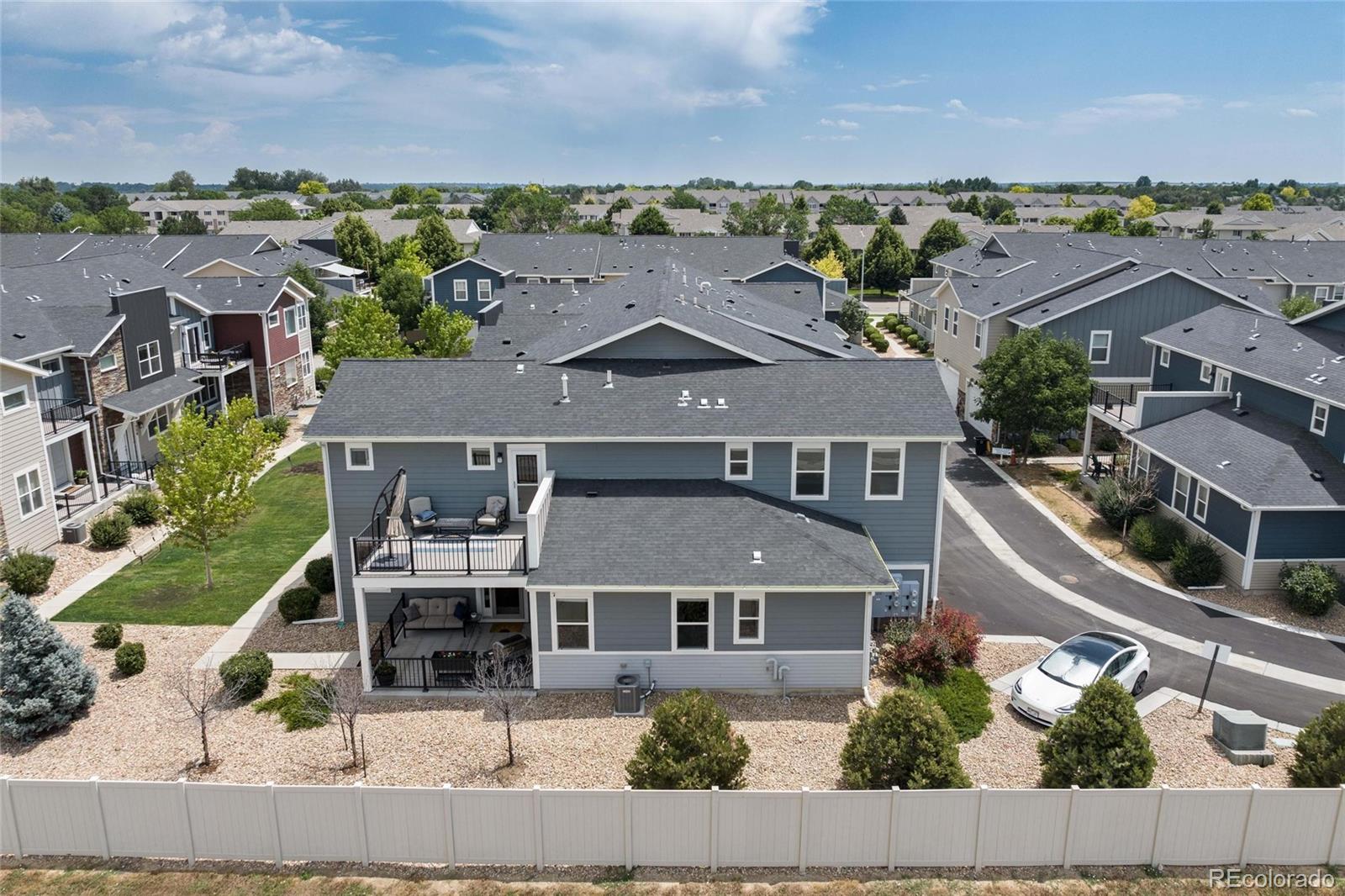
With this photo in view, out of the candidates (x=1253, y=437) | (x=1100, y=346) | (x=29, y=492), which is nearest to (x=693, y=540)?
(x=1253, y=437)

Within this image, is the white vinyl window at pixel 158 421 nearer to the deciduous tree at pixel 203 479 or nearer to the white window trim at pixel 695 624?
the deciduous tree at pixel 203 479

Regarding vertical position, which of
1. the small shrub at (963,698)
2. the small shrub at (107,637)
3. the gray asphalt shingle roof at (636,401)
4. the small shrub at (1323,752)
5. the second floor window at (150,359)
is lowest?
the small shrub at (963,698)

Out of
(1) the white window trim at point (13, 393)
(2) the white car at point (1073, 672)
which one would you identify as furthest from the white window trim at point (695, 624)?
(1) the white window trim at point (13, 393)

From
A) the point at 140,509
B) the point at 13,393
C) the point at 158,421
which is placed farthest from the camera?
the point at 158,421

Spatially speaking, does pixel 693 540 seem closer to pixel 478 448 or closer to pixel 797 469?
pixel 797 469

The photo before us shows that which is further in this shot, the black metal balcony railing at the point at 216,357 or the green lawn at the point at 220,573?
the black metal balcony railing at the point at 216,357

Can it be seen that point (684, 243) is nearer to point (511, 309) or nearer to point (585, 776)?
point (511, 309)
